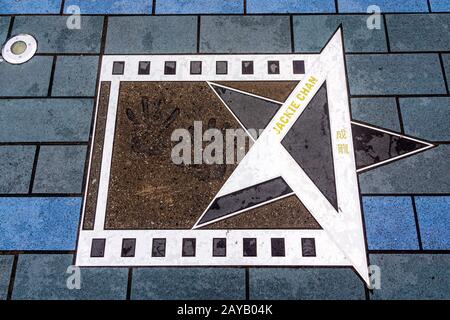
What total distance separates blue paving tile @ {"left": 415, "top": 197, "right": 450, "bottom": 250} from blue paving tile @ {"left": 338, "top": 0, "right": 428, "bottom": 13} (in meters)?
2.16

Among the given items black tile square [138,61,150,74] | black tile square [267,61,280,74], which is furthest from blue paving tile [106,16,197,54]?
black tile square [267,61,280,74]

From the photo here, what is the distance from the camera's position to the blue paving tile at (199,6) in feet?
14.8

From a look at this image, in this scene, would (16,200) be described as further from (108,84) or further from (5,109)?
(108,84)

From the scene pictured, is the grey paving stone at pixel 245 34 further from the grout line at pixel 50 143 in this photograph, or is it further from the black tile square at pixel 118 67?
the grout line at pixel 50 143

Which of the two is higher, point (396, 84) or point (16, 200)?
point (396, 84)

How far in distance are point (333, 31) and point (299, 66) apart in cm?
60

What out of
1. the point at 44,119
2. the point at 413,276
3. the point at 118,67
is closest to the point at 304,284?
the point at 413,276

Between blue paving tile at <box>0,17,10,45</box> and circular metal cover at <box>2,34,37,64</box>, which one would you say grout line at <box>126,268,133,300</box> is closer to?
circular metal cover at <box>2,34,37,64</box>

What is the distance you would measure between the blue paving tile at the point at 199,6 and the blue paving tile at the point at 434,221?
2.76 metres

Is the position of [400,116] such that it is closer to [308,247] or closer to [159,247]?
[308,247]

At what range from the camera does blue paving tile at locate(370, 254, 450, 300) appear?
11.4 ft

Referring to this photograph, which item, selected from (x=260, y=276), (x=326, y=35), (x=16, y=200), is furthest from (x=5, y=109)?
(x=326, y=35)

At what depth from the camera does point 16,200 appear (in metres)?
3.81

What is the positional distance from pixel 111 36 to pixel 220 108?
149cm
